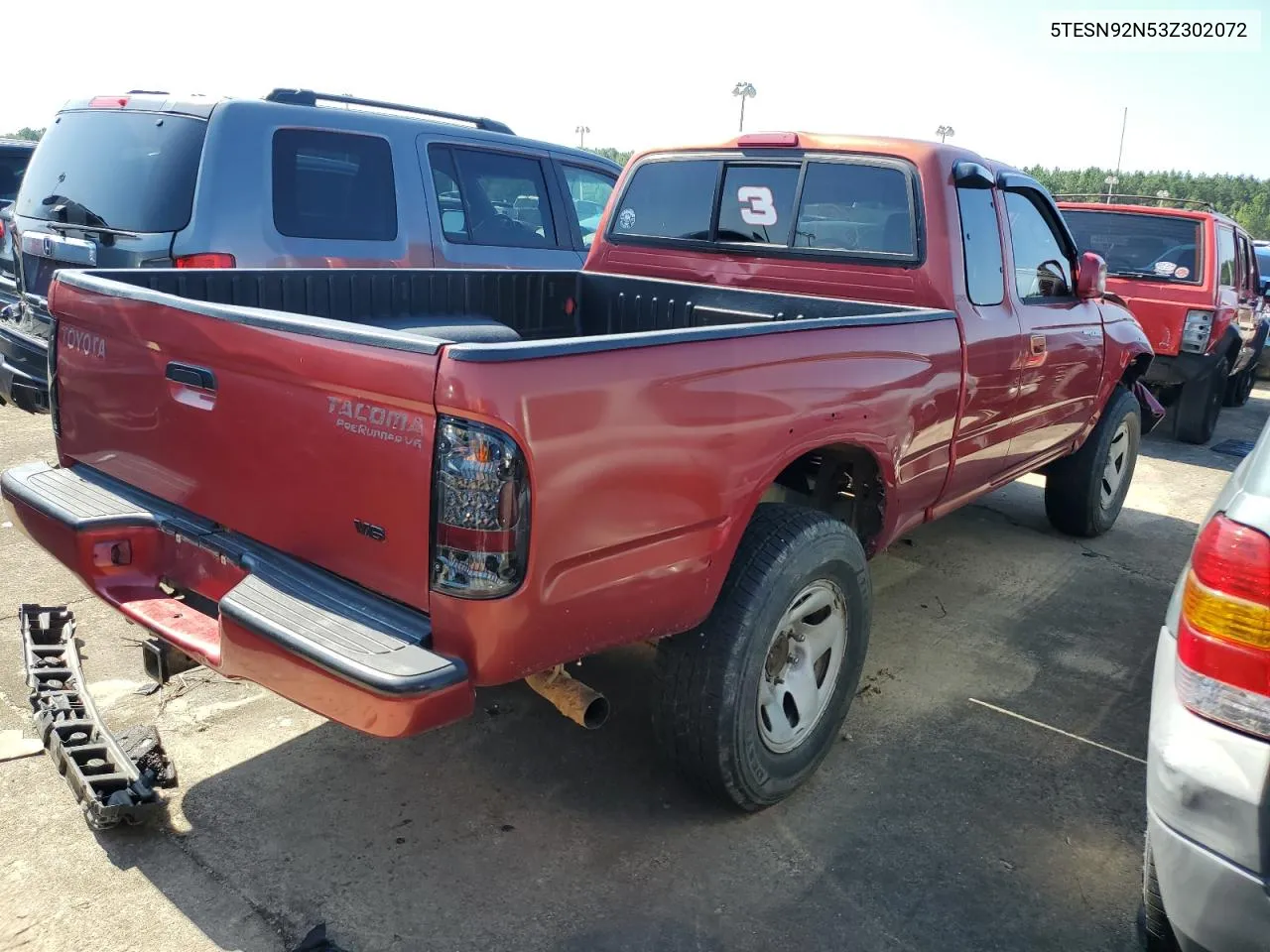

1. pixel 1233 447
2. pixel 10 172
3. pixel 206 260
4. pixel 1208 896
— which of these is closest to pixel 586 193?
pixel 206 260

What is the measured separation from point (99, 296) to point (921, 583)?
3.77 m

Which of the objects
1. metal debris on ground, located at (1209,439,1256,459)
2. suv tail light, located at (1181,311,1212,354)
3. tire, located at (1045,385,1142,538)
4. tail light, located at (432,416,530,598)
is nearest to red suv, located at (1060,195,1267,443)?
suv tail light, located at (1181,311,1212,354)

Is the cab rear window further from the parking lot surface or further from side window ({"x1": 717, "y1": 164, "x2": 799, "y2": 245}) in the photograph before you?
the parking lot surface

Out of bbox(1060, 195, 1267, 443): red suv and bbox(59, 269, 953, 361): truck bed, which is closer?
bbox(59, 269, 953, 361): truck bed

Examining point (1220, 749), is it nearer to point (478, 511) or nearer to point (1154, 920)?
point (1154, 920)

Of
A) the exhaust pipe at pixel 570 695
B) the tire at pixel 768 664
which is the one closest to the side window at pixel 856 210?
the tire at pixel 768 664

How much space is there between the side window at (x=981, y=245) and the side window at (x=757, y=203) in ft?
2.32

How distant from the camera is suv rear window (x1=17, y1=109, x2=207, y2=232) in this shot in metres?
4.77

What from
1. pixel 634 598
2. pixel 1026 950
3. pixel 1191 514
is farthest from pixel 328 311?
pixel 1191 514

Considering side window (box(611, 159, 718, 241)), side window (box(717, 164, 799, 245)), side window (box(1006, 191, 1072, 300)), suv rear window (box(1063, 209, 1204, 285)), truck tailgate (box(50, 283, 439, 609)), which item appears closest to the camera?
truck tailgate (box(50, 283, 439, 609))

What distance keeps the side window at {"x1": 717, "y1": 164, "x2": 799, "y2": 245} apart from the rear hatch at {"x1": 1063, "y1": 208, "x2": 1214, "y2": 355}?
5085mm

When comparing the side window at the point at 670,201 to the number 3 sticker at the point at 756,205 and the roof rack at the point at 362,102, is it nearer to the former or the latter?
the number 3 sticker at the point at 756,205

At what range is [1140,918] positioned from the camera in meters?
2.40

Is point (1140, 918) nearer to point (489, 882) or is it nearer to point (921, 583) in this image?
point (489, 882)
